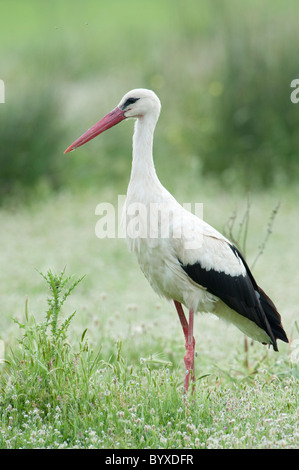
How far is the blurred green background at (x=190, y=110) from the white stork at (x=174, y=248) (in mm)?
6078

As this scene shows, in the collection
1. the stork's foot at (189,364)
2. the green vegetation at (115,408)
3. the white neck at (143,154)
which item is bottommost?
the green vegetation at (115,408)

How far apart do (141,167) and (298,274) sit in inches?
162

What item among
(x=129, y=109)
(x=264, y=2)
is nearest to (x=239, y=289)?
(x=129, y=109)

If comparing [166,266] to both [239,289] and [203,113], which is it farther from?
[203,113]

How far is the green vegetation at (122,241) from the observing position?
3842mm

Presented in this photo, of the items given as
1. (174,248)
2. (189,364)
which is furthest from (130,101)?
(189,364)

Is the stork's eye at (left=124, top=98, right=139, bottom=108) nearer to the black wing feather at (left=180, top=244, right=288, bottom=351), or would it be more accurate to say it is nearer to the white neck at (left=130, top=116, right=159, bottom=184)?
the white neck at (left=130, top=116, right=159, bottom=184)

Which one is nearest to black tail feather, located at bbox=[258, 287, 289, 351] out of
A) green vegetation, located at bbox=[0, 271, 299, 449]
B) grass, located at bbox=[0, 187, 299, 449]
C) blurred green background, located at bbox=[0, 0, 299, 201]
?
grass, located at bbox=[0, 187, 299, 449]

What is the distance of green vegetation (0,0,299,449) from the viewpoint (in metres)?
3.84

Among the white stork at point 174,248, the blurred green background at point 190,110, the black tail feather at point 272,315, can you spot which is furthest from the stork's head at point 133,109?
the blurred green background at point 190,110

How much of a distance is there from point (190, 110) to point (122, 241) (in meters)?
3.41

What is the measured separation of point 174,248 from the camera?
4258 mm

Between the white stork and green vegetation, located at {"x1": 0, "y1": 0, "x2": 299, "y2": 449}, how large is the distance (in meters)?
0.47

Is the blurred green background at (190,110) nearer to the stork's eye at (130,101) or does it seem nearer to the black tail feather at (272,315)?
the black tail feather at (272,315)
